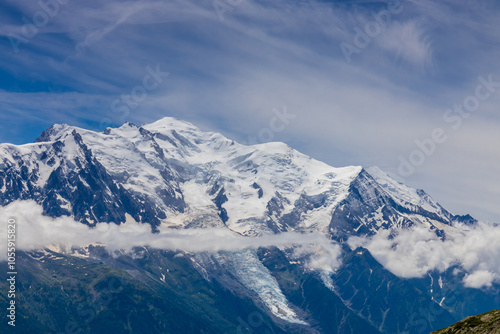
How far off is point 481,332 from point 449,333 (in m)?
22.6

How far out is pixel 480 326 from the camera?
570 feet

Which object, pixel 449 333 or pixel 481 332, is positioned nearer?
pixel 481 332

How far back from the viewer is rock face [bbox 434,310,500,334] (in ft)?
534

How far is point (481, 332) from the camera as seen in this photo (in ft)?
545

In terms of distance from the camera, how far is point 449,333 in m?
188

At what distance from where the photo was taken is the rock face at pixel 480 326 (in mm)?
162875
